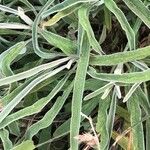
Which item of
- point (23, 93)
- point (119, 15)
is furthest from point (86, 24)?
point (23, 93)

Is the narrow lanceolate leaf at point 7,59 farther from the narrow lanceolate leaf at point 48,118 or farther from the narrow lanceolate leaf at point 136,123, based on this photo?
the narrow lanceolate leaf at point 136,123

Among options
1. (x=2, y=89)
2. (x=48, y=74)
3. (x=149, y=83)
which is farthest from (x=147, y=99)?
(x=2, y=89)

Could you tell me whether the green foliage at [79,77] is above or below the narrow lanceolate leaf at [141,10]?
below

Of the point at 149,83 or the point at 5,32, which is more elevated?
the point at 5,32

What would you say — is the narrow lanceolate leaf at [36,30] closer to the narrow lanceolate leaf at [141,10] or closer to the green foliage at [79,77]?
the green foliage at [79,77]

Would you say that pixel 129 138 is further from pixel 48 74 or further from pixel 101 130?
pixel 48 74

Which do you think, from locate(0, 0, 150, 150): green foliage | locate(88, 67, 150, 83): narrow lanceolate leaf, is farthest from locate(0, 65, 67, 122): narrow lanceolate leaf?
locate(88, 67, 150, 83): narrow lanceolate leaf

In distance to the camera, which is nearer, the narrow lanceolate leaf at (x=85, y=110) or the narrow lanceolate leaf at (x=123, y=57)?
the narrow lanceolate leaf at (x=123, y=57)

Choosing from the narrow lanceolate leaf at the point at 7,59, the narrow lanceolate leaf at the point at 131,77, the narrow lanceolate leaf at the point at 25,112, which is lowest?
the narrow lanceolate leaf at the point at 25,112

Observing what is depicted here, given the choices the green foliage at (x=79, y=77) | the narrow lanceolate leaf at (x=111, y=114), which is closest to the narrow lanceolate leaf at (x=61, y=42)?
the green foliage at (x=79, y=77)
